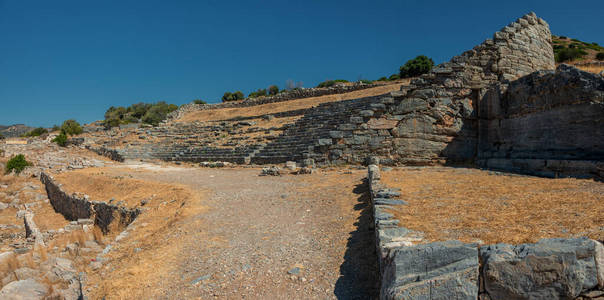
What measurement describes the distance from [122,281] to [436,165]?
875 cm

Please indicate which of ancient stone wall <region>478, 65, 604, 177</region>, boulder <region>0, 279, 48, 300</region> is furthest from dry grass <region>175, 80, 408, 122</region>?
boulder <region>0, 279, 48, 300</region>

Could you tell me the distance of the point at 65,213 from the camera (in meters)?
12.1

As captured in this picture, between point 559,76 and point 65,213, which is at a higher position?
point 559,76

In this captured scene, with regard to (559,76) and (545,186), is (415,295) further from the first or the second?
(559,76)

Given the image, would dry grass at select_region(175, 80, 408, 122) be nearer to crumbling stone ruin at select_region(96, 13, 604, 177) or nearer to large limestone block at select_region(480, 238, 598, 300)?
crumbling stone ruin at select_region(96, 13, 604, 177)

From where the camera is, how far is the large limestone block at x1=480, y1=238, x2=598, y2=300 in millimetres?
2227

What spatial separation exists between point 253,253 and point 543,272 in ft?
10.3

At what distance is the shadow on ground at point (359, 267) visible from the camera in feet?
10.2

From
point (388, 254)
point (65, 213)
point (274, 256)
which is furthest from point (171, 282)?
point (65, 213)

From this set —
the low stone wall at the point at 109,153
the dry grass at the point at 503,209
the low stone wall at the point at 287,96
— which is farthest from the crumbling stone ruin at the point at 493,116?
the low stone wall at the point at 287,96

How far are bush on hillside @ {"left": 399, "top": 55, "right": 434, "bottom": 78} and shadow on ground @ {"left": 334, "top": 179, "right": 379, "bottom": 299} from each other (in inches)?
1296

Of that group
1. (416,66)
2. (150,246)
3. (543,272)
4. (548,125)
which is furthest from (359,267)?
(416,66)

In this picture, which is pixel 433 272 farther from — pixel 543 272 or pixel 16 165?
pixel 16 165

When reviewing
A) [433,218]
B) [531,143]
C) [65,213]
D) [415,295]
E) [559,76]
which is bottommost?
[65,213]
